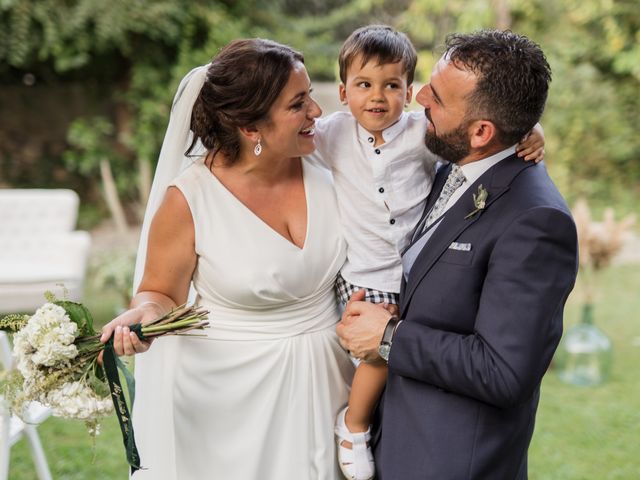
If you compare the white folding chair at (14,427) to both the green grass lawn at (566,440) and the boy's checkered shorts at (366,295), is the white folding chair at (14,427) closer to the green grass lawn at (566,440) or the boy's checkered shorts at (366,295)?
the green grass lawn at (566,440)

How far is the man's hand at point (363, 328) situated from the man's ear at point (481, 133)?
1.66 feet

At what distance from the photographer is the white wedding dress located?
→ 261 cm

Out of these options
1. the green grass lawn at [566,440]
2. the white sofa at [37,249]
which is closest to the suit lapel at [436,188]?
the green grass lawn at [566,440]

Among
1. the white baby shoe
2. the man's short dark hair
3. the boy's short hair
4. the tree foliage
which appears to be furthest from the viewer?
the tree foliage

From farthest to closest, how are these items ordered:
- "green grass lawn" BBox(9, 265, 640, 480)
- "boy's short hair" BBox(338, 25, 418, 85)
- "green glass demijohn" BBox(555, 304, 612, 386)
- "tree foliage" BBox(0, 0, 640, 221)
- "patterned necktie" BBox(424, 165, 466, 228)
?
"tree foliage" BBox(0, 0, 640, 221)
"green glass demijohn" BBox(555, 304, 612, 386)
"green grass lawn" BBox(9, 265, 640, 480)
"boy's short hair" BBox(338, 25, 418, 85)
"patterned necktie" BBox(424, 165, 466, 228)

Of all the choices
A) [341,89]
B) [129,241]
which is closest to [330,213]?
[341,89]

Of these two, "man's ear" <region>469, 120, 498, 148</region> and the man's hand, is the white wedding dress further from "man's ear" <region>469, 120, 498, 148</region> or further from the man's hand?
"man's ear" <region>469, 120, 498, 148</region>

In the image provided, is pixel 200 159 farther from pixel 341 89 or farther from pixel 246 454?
pixel 246 454

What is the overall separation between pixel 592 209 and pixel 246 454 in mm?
10405

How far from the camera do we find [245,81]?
101 inches

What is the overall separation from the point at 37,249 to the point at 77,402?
6.21 metres

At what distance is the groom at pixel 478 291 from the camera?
2.03 metres

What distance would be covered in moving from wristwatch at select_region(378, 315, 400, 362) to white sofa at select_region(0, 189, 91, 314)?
5519 mm

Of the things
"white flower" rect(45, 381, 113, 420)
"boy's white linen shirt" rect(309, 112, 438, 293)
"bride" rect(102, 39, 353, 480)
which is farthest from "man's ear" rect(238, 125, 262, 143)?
"white flower" rect(45, 381, 113, 420)
